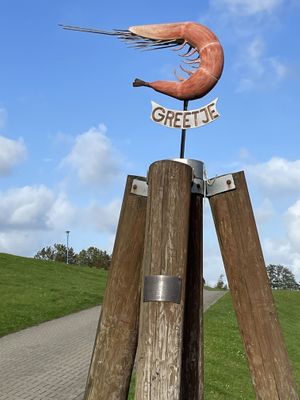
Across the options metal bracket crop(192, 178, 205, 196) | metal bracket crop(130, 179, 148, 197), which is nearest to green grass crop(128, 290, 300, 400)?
metal bracket crop(130, 179, 148, 197)

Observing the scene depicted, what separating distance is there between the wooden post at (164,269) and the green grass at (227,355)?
5582 millimetres

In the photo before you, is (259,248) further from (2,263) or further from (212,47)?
(2,263)

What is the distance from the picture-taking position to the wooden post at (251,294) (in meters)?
4.19

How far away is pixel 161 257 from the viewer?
13.2 feet

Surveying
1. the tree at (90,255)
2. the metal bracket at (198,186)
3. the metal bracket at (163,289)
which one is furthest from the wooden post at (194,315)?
the tree at (90,255)

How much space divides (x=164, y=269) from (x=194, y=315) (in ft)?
2.31

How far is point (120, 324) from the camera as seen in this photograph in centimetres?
440

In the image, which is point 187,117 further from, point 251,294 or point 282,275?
Result: point 282,275

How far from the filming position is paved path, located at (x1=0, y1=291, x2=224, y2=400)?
9609mm

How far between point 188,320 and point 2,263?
3418 centimetres

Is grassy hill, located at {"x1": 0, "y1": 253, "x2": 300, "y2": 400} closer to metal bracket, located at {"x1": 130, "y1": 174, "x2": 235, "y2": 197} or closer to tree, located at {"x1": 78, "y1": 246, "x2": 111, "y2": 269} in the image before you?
metal bracket, located at {"x1": 130, "y1": 174, "x2": 235, "y2": 197}

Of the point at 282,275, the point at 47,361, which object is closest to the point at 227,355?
the point at 47,361

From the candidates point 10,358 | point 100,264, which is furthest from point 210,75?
point 100,264

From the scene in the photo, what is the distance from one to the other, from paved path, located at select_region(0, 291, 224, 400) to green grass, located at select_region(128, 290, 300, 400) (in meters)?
1.58
